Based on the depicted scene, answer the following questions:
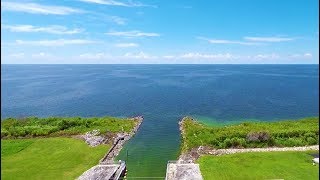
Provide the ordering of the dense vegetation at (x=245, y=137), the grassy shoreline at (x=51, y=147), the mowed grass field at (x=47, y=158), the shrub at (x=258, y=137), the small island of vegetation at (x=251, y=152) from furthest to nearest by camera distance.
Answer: the shrub at (x=258, y=137) < the dense vegetation at (x=245, y=137) < the grassy shoreline at (x=51, y=147) < the mowed grass field at (x=47, y=158) < the small island of vegetation at (x=251, y=152)

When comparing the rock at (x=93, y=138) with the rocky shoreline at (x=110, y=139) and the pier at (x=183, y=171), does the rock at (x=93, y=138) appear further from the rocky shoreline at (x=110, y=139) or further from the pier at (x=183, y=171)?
the pier at (x=183, y=171)

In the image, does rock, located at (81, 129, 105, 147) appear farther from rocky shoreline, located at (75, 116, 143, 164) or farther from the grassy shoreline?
the grassy shoreline

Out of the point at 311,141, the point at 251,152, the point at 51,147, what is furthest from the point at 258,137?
the point at 51,147

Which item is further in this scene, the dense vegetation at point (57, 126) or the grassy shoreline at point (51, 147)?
the dense vegetation at point (57, 126)

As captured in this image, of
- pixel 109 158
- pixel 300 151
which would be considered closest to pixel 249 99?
pixel 300 151

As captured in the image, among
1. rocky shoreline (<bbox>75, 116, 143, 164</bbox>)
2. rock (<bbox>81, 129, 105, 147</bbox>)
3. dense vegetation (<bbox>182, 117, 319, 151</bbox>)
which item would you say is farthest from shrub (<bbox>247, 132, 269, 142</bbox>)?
rock (<bbox>81, 129, 105, 147</bbox>)

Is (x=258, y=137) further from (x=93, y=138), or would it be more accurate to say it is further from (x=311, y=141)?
(x=93, y=138)

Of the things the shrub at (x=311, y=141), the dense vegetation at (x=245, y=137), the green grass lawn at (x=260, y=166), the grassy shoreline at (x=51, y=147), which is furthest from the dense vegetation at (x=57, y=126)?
the shrub at (x=311, y=141)
